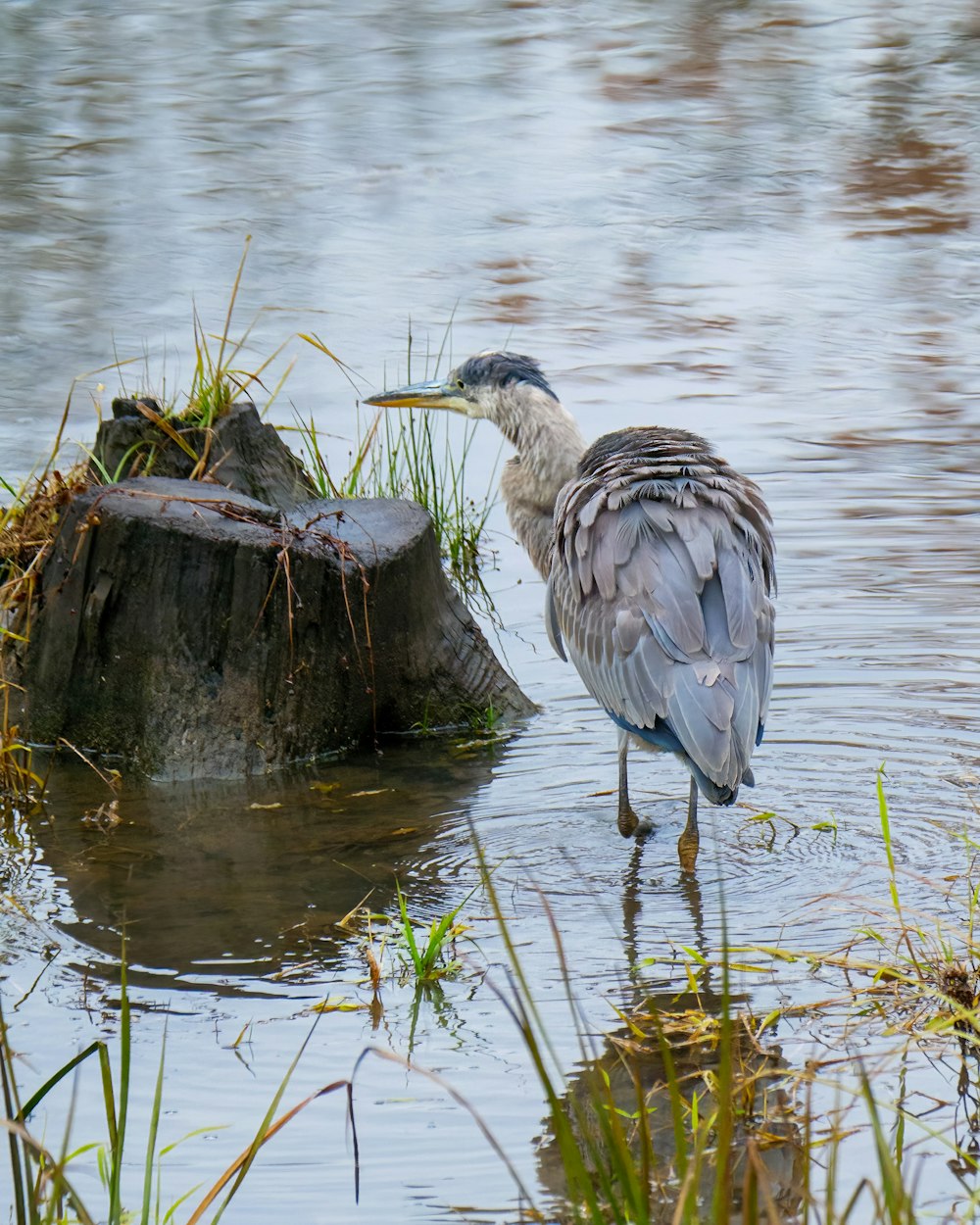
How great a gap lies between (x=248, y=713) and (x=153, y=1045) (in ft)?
6.46

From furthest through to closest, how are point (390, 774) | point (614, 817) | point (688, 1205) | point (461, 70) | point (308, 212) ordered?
point (461, 70) < point (308, 212) < point (390, 774) < point (614, 817) < point (688, 1205)

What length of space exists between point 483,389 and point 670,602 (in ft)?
7.29

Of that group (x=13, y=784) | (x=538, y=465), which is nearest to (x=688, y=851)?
(x=538, y=465)

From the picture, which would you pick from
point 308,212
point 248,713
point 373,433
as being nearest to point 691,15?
point 308,212

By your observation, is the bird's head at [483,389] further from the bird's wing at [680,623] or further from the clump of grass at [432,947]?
the clump of grass at [432,947]

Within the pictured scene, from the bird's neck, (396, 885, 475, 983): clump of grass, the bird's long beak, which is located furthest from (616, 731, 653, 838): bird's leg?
the bird's long beak

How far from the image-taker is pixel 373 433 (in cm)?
659

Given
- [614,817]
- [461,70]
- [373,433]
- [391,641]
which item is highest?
[461,70]

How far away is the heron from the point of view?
4469 mm

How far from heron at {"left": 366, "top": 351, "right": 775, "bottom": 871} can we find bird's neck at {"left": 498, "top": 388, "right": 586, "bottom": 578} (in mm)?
746

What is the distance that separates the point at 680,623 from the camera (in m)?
4.60

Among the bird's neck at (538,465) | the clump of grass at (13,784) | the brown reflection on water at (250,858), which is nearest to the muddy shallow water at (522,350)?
the brown reflection on water at (250,858)

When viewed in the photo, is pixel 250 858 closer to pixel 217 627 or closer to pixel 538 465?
pixel 217 627

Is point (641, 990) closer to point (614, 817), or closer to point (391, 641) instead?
point (614, 817)
